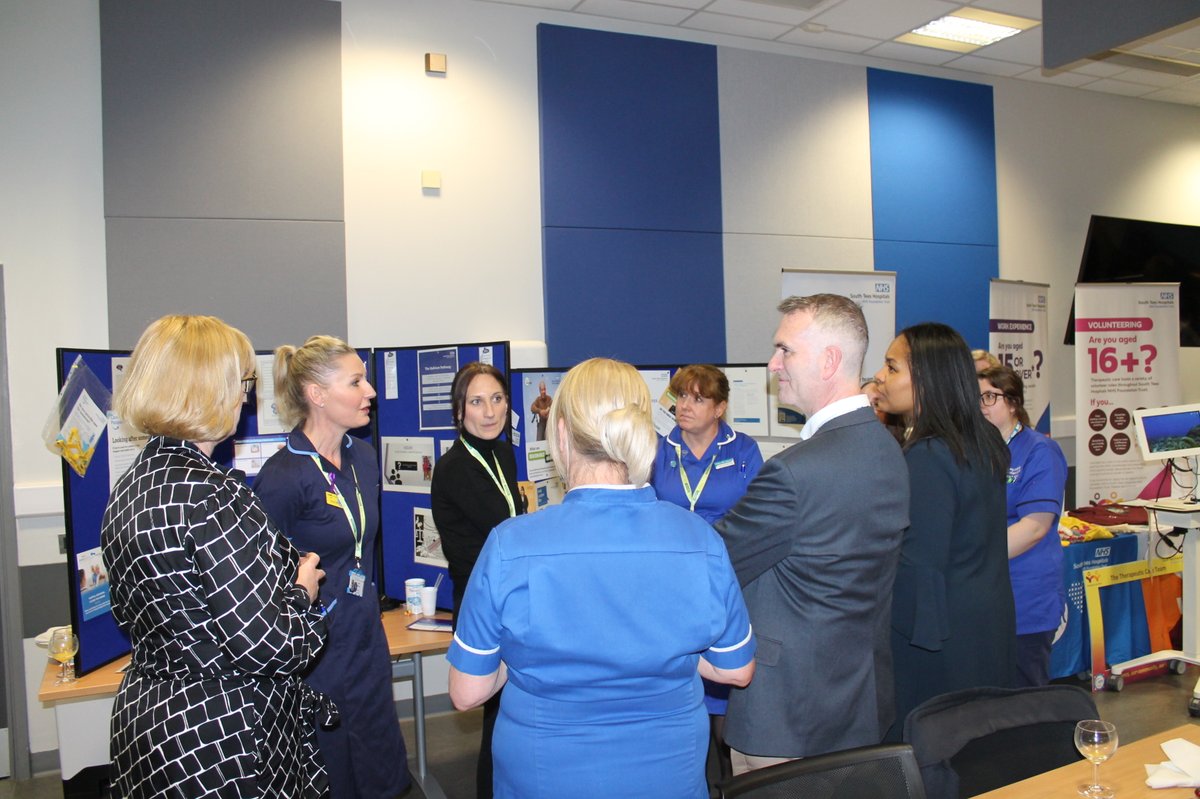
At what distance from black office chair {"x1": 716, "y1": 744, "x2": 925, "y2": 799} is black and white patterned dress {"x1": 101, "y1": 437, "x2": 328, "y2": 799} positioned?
935 millimetres

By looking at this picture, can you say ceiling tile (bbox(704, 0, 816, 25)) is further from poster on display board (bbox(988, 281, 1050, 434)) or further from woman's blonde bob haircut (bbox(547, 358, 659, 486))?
woman's blonde bob haircut (bbox(547, 358, 659, 486))

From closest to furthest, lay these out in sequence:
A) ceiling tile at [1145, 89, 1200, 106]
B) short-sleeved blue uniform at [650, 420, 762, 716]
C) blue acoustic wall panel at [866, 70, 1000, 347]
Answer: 1. short-sleeved blue uniform at [650, 420, 762, 716]
2. blue acoustic wall panel at [866, 70, 1000, 347]
3. ceiling tile at [1145, 89, 1200, 106]

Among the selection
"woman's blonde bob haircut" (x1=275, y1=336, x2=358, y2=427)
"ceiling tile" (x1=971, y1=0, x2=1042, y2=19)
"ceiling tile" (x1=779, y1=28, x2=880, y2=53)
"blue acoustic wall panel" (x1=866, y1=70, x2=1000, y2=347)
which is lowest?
"woman's blonde bob haircut" (x1=275, y1=336, x2=358, y2=427)

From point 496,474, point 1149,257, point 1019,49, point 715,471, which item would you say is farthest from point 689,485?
point 1149,257

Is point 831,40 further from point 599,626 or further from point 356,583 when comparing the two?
point 599,626

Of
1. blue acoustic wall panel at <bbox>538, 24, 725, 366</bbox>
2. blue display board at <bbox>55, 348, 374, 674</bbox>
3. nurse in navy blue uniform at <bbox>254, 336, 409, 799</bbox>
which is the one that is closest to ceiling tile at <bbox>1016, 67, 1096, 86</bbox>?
blue acoustic wall panel at <bbox>538, 24, 725, 366</bbox>

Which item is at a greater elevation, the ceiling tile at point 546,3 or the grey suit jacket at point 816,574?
the ceiling tile at point 546,3

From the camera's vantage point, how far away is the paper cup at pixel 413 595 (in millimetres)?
3385

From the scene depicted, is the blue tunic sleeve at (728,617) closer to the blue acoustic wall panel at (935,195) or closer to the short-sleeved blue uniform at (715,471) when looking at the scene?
the short-sleeved blue uniform at (715,471)

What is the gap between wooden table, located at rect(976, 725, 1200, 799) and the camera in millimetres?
1569

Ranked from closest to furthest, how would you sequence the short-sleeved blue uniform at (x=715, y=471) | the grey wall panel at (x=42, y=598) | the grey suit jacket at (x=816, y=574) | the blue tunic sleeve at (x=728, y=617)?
1. the blue tunic sleeve at (x=728, y=617)
2. the grey suit jacket at (x=816, y=574)
3. the short-sleeved blue uniform at (x=715, y=471)
4. the grey wall panel at (x=42, y=598)

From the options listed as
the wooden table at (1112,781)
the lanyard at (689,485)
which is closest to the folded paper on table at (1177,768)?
the wooden table at (1112,781)

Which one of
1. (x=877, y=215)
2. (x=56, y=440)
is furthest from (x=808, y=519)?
(x=877, y=215)

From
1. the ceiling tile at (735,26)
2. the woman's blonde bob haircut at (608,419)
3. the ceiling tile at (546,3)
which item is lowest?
the woman's blonde bob haircut at (608,419)
